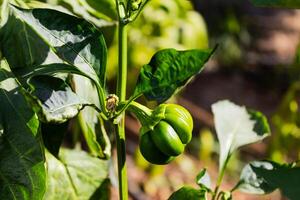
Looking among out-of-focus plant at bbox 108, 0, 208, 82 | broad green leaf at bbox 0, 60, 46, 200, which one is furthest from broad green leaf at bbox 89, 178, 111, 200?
out-of-focus plant at bbox 108, 0, 208, 82

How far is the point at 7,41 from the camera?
68cm

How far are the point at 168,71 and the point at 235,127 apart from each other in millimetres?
286

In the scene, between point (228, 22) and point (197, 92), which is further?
point (228, 22)

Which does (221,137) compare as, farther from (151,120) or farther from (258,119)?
(151,120)

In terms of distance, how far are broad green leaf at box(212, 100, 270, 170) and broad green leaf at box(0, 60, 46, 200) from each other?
11.5 inches

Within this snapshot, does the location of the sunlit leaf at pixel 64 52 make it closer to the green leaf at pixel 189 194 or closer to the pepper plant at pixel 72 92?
the pepper plant at pixel 72 92

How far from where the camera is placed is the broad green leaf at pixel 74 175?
0.81 m

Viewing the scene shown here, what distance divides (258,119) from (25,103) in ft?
1.22

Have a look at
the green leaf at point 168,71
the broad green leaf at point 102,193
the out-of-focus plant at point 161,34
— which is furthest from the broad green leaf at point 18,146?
the out-of-focus plant at point 161,34

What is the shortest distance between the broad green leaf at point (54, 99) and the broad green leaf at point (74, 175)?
200 millimetres

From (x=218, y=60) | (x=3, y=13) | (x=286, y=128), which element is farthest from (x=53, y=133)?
(x=218, y=60)

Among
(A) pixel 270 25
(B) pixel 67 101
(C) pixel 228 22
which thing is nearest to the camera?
(B) pixel 67 101

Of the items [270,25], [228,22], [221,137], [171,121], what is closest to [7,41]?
[171,121]

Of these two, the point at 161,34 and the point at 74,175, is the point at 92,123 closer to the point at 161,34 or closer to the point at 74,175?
the point at 74,175
